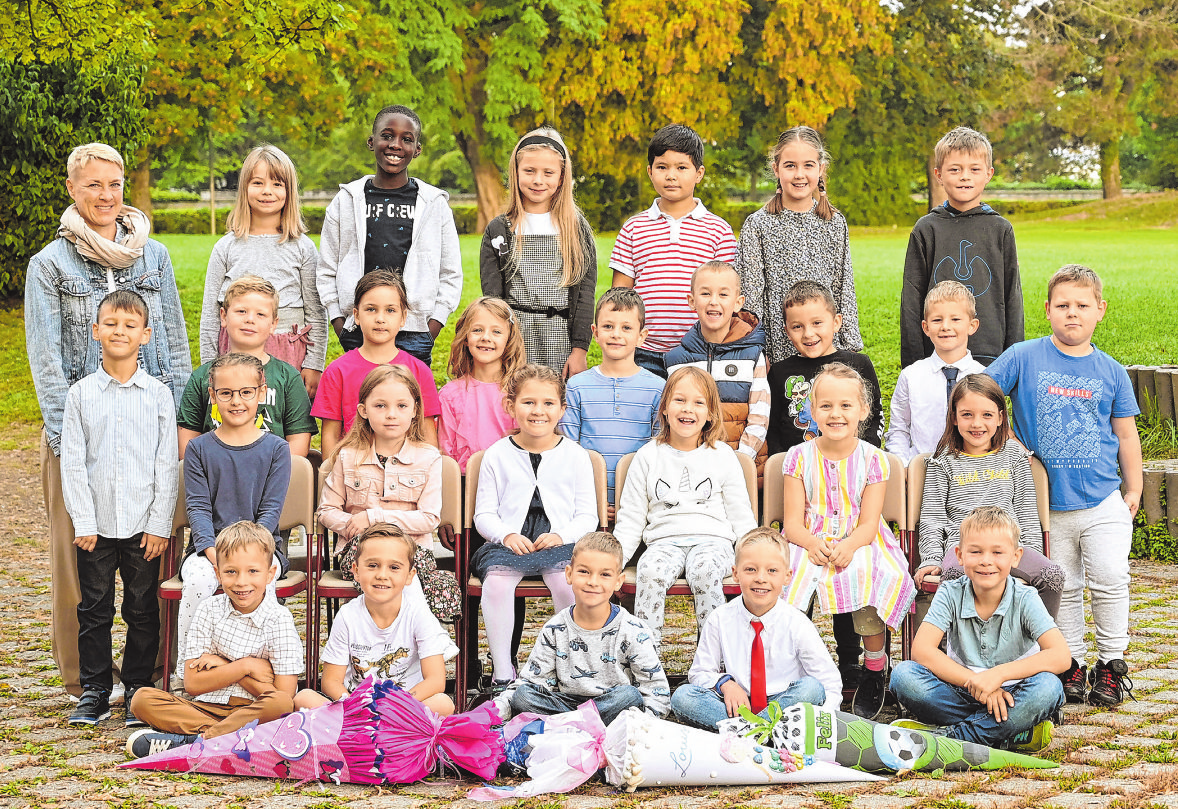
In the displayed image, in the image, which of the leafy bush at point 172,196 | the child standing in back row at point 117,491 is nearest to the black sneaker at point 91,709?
the child standing in back row at point 117,491

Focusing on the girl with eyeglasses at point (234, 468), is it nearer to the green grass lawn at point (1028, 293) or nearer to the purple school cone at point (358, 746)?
the purple school cone at point (358, 746)

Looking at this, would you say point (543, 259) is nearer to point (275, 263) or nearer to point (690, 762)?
point (275, 263)

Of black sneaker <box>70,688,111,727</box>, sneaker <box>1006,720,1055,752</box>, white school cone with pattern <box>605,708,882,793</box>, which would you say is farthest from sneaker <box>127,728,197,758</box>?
sneaker <box>1006,720,1055,752</box>

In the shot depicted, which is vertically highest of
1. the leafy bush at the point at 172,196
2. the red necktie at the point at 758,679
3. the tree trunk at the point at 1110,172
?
the leafy bush at the point at 172,196

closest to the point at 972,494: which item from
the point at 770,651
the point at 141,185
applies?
the point at 770,651

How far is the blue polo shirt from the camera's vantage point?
4.58m

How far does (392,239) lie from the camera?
6145mm

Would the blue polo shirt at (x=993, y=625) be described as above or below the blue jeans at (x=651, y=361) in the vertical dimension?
below

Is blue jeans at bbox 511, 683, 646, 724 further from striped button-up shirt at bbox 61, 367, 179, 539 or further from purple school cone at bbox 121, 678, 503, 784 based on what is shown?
striped button-up shirt at bbox 61, 367, 179, 539

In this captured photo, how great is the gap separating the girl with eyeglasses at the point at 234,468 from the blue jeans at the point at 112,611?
5.5 inches

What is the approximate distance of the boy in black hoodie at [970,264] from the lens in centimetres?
591

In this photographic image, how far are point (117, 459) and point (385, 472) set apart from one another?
107 centimetres

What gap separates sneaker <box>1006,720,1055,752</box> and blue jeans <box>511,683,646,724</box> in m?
1.32

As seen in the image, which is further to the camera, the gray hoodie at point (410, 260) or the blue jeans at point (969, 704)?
the gray hoodie at point (410, 260)
